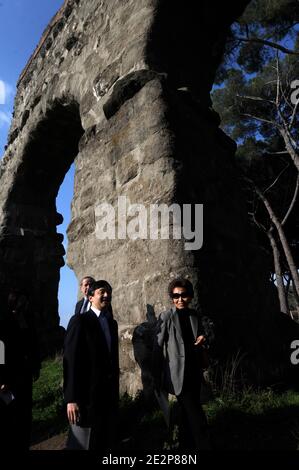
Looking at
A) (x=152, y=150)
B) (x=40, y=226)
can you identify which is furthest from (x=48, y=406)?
(x=40, y=226)

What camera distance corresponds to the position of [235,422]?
7.31 feet

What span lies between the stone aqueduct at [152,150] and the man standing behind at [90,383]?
0.64m

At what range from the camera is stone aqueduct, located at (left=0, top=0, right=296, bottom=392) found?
109 inches

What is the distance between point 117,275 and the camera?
3.08 metres

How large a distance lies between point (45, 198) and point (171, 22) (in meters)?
4.25

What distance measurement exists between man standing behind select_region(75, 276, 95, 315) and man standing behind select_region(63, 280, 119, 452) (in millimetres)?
1109

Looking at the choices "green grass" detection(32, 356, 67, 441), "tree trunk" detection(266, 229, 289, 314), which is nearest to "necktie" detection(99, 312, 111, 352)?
"green grass" detection(32, 356, 67, 441)

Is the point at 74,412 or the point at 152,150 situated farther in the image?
the point at 152,150

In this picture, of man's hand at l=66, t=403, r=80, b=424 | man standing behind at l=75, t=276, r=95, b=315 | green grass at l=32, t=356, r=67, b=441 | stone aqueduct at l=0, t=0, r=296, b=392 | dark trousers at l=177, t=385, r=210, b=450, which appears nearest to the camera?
man's hand at l=66, t=403, r=80, b=424

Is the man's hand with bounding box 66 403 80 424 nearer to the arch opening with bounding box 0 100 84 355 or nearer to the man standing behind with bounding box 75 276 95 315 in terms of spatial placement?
the man standing behind with bounding box 75 276 95 315

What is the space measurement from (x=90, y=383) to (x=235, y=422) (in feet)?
3.12

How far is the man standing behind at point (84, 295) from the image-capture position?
329cm

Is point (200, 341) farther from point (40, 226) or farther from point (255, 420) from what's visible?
point (40, 226)

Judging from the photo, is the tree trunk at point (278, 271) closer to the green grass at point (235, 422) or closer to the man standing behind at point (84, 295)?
the man standing behind at point (84, 295)
